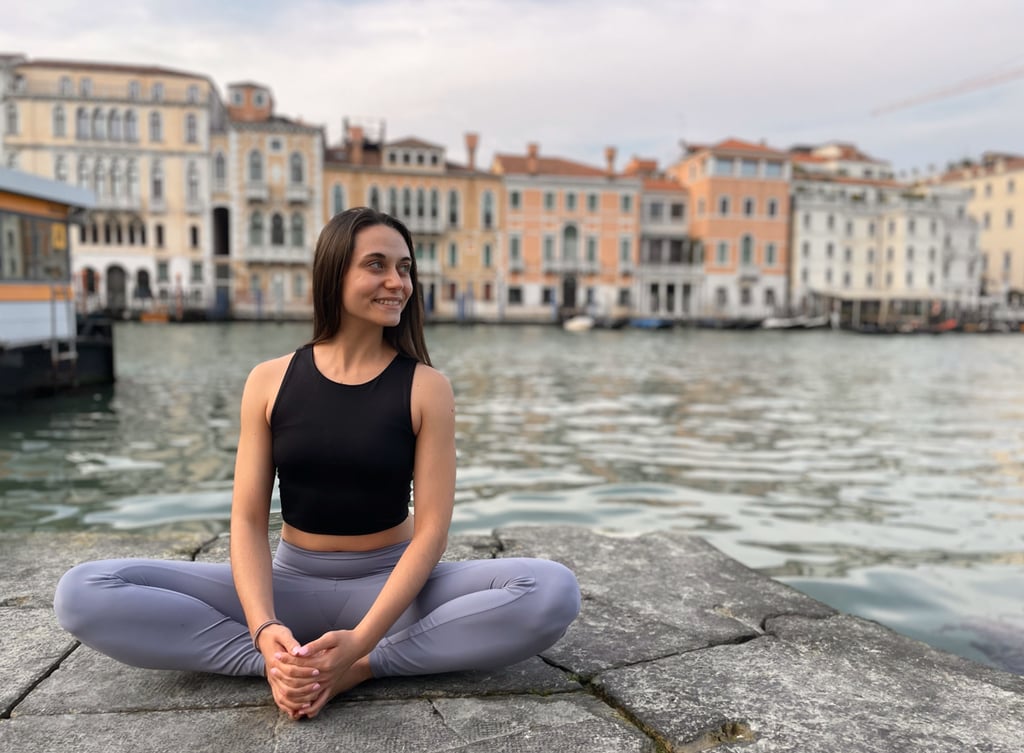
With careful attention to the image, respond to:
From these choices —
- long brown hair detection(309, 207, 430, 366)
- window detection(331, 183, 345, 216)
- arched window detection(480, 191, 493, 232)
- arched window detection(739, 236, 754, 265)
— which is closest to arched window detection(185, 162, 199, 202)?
window detection(331, 183, 345, 216)

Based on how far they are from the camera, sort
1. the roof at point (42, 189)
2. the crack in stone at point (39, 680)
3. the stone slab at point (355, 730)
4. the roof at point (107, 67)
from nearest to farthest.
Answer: the stone slab at point (355, 730), the crack in stone at point (39, 680), the roof at point (42, 189), the roof at point (107, 67)

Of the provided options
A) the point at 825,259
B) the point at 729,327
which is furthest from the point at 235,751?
the point at 825,259

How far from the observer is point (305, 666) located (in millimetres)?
1778

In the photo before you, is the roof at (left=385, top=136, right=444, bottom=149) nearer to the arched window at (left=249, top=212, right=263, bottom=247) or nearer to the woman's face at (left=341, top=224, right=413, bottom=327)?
the arched window at (left=249, top=212, right=263, bottom=247)

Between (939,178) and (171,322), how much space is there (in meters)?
54.0

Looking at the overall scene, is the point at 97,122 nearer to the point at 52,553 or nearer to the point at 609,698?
the point at 52,553

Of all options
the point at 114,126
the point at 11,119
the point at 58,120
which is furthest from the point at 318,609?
the point at 11,119

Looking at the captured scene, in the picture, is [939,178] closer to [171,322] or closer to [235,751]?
[171,322]

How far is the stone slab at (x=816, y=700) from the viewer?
1819 millimetres

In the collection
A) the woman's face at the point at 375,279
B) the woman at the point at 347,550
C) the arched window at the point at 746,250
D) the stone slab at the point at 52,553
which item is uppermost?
the arched window at the point at 746,250

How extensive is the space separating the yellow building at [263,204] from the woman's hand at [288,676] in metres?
39.1

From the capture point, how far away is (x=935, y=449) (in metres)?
8.36

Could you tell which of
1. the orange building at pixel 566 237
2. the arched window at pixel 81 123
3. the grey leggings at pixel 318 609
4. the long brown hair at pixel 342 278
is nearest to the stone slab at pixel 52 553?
the grey leggings at pixel 318 609

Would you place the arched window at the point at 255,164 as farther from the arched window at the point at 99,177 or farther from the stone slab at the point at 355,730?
the stone slab at the point at 355,730
